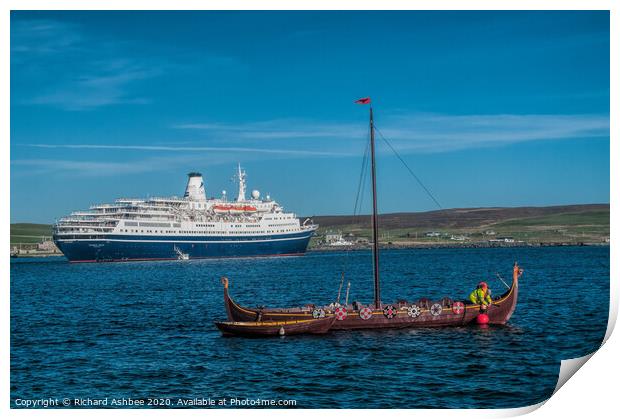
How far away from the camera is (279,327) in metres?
Answer: 22.9

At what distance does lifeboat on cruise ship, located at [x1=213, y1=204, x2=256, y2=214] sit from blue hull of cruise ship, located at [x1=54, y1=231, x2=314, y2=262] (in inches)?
226

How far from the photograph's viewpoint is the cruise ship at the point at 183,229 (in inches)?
3196

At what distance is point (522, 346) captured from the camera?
2086cm

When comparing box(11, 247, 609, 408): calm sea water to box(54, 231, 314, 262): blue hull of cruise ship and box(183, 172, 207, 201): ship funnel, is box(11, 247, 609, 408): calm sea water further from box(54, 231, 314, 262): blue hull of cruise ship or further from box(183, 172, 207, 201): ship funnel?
box(183, 172, 207, 201): ship funnel

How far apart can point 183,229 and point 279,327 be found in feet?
212

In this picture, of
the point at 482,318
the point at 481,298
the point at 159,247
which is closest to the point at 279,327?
the point at 482,318

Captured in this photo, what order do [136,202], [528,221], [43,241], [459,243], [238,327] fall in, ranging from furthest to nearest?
1. [459,243]
2. [43,241]
3. [136,202]
4. [528,221]
5. [238,327]

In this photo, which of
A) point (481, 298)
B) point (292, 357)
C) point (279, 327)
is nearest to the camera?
point (292, 357)

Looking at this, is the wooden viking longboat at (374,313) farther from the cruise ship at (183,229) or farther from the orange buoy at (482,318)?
the cruise ship at (183,229)

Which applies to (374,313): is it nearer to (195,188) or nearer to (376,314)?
(376,314)

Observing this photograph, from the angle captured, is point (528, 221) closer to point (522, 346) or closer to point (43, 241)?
point (522, 346)

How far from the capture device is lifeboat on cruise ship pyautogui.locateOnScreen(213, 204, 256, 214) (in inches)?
3748
